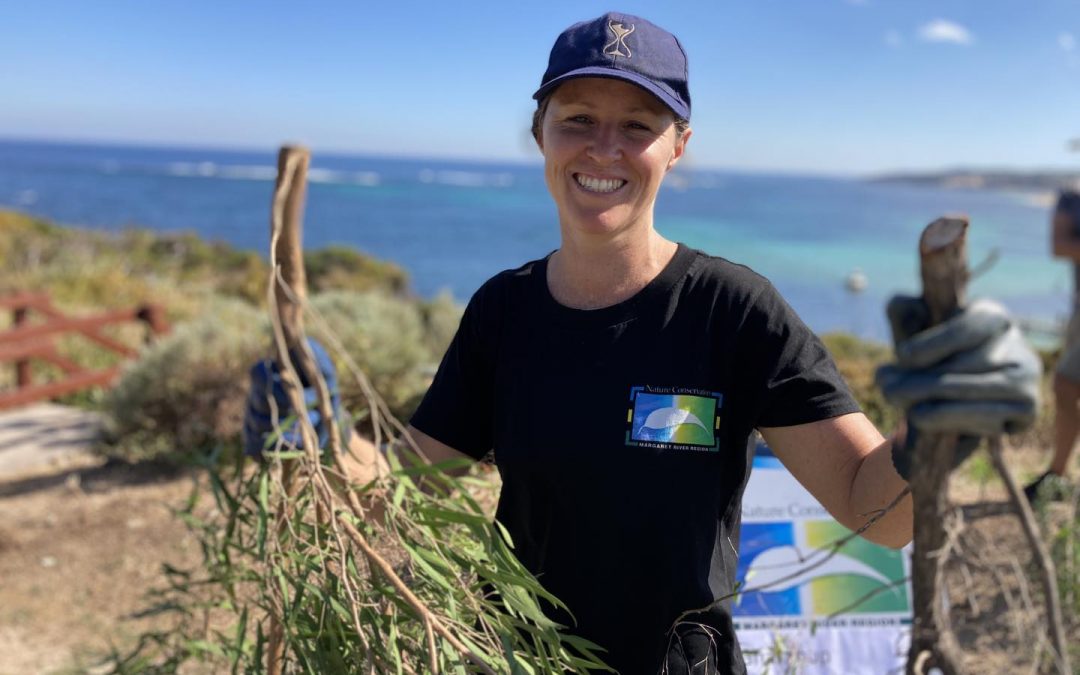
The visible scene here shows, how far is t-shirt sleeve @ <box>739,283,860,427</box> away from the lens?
152cm

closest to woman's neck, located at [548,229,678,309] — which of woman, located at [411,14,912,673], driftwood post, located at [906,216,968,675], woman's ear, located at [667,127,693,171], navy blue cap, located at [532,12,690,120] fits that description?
woman, located at [411,14,912,673]

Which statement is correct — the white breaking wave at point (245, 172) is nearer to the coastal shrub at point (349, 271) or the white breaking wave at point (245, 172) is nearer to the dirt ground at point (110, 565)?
the coastal shrub at point (349, 271)

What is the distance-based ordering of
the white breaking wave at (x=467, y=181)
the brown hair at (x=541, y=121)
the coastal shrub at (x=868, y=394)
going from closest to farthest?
the brown hair at (x=541, y=121), the coastal shrub at (x=868, y=394), the white breaking wave at (x=467, y=181)

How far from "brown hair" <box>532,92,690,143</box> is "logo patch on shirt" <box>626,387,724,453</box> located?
52cm

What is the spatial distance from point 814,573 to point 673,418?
69.2 inches

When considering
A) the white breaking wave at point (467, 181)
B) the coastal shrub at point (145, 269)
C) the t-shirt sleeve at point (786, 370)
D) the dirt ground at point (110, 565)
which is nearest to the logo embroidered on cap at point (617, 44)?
the t-shirt sleeve at point (786, 370)

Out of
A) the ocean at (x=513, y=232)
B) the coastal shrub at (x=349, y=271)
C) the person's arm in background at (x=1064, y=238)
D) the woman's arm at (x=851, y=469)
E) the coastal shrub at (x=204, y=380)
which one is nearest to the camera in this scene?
the woman's arm at (x=851, y=469)

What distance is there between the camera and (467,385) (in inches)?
71.0

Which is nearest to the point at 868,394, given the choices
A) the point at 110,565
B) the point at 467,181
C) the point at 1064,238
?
the point at 1064,238

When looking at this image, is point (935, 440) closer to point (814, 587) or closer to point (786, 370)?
point (786, 370)

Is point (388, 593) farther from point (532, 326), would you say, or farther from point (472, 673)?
point (532, 326)

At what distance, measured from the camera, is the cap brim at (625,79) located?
1.55m

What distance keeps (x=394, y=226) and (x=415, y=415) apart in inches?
2160

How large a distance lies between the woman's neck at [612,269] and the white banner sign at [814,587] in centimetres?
152
